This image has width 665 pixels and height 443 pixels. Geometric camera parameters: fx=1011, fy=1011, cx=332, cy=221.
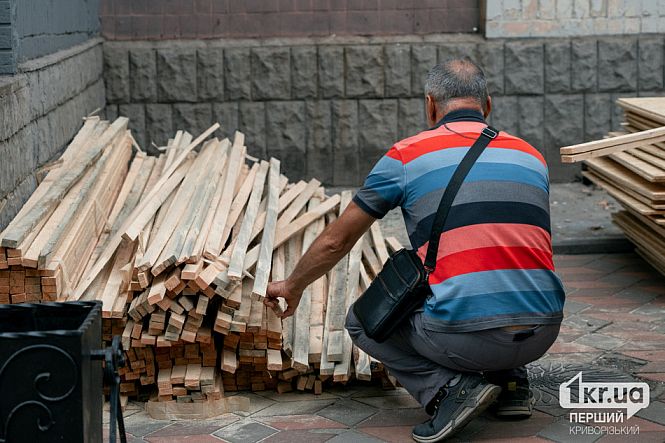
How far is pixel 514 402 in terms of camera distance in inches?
183

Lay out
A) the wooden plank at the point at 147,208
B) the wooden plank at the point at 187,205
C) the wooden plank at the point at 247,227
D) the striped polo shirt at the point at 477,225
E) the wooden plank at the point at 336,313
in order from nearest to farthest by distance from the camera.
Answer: the striped polo shirt at the point at 477,225, the wooden plank at the point at 187,205, the wooden plank at the point at 247,227, the wooden plank at the point at 336,313, the wooden plank at the point at 147,208

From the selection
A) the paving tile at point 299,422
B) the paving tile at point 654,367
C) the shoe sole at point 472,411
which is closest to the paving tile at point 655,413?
the paving tile at point 654,367

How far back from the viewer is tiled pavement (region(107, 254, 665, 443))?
453 centimetres

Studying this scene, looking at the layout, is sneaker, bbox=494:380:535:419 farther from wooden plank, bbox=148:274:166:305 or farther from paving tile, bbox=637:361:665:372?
wooden plank, bbox=148:274:166:305

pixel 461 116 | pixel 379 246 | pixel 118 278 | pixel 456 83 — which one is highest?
pixel 456 83

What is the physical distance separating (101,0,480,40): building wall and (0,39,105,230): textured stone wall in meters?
Result: 1.19

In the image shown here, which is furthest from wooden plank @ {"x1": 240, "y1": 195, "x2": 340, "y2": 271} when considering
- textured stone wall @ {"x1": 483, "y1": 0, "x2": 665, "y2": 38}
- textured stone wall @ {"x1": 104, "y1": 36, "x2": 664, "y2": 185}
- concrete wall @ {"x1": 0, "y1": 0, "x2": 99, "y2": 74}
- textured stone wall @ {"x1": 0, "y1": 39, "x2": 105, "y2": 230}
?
textured stone wall @ {"x1": 483, "y1": 0, "x2": 665, "y2": 38}

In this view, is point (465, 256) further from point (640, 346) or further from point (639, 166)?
point (639, 166)

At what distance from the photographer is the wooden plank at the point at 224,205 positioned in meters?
5.02

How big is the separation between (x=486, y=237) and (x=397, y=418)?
106 cm

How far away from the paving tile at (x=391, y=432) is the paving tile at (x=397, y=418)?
4 cm

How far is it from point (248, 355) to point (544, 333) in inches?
56.0

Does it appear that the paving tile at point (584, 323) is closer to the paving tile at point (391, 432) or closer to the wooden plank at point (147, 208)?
the paving tile at point (391, 432)

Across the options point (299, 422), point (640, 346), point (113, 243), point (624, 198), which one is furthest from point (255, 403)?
point (624, 198)
